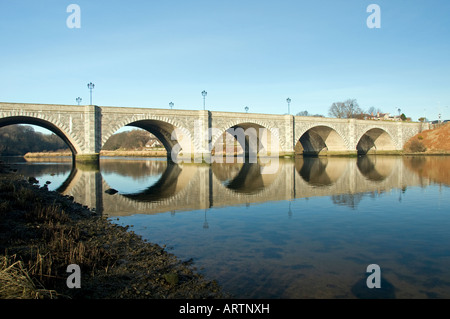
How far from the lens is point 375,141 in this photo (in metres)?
83.8

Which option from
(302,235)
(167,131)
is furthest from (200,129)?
(302,235)

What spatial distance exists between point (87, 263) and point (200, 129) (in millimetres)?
42482

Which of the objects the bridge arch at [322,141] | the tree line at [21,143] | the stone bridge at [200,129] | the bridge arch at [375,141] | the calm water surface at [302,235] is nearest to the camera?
the calm water surface at [302,235]

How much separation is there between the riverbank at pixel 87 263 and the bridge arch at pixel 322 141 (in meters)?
60.1

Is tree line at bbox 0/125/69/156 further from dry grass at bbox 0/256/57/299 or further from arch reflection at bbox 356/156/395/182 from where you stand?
dry grass at bbox 0/256/57/299

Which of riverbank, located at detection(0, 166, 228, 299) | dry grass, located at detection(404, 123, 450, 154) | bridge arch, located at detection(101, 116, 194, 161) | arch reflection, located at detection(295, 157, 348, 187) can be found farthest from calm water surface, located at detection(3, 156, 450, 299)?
dry grass, located at detection(404, 123, 450, 154)

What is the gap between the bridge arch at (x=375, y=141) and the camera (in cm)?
7875

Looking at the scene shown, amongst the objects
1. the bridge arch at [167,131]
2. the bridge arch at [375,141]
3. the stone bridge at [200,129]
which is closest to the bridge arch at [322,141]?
the stone bridge at [200,129]

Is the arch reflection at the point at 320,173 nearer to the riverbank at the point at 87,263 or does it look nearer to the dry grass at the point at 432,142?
the riverbank at the point at 87,263

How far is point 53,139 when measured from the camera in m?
118

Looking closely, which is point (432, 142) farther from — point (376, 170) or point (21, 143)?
point (21, 143)
